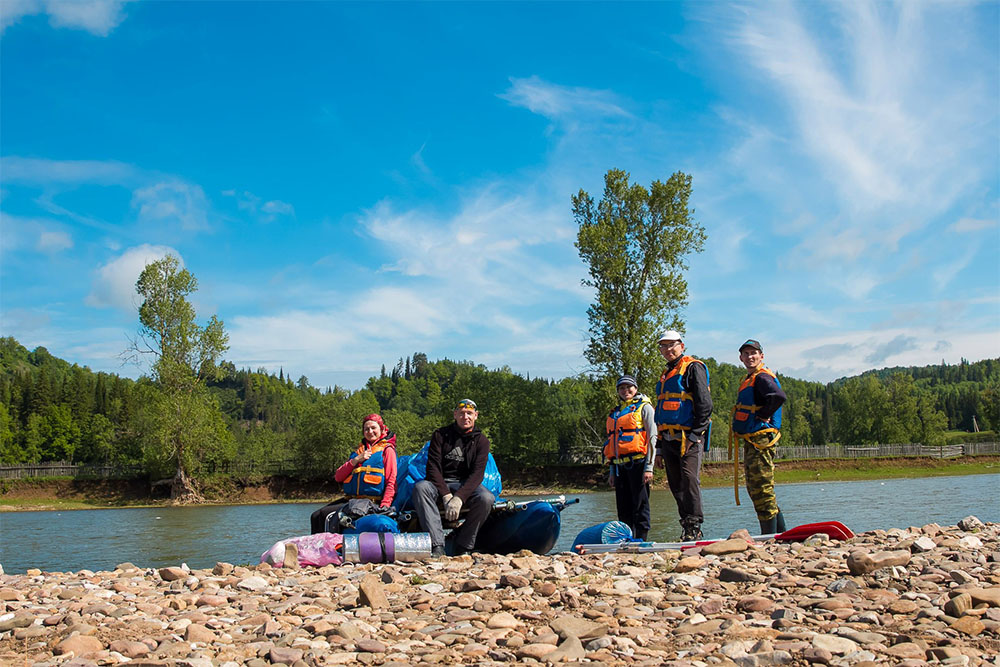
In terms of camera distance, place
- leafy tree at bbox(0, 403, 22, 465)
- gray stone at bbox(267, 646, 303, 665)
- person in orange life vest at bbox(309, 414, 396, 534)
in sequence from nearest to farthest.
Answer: gray stone at bbox(267, 646, 303, 665) < person in orange life vest at bbox(309, 414, 396, 534) < leafy tree at bbox(0, 403, 22, 465)

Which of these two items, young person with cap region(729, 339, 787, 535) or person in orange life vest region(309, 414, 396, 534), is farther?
person in orange life vest region(309, 414, 396, 534)

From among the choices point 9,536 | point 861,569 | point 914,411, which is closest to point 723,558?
point 861,569

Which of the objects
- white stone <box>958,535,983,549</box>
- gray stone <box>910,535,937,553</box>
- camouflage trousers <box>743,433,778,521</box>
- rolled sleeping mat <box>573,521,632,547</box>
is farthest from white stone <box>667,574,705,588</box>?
camouflage trousers <box>743,433,778,521</box>

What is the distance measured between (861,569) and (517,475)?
132ft

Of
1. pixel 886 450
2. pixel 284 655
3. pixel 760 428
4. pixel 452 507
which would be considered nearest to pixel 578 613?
pixel 284 655

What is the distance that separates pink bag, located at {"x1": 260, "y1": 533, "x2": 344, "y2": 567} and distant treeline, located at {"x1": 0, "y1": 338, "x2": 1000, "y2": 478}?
29.3 metres

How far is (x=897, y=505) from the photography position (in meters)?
16.4

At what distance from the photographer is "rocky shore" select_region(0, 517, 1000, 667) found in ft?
12.3

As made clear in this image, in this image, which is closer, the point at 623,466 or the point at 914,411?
the point at 623,466

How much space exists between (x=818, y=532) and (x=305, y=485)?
40721 millimetres

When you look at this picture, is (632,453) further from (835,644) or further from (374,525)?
(835,644)

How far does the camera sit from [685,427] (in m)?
7.74

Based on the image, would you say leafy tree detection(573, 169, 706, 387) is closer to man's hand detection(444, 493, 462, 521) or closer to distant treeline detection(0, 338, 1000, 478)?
distant treeline detection(0, 338, 1000, 478)

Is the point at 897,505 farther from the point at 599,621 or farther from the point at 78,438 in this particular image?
the point at 78,438
